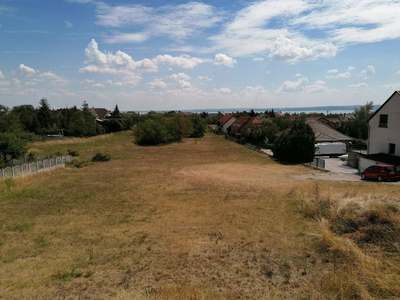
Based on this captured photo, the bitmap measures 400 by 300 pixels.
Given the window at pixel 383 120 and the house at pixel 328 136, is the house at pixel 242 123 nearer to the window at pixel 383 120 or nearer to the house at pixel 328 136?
the house at pixel 328 136

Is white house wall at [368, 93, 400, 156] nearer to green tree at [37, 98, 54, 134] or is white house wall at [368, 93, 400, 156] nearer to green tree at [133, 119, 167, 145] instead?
green tree at [133, 119, 167, 145]

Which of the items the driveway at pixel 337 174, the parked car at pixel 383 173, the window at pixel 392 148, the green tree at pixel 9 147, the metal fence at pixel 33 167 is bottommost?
the driveway at pixel 337 174

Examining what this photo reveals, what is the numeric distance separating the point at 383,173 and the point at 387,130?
245 inches

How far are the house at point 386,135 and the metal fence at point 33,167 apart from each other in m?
29.6

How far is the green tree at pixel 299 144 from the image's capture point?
3206 centimetres

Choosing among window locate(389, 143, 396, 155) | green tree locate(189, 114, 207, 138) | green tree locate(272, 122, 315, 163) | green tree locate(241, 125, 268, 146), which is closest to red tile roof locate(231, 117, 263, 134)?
green tree locate(189, 114, 207, 138)

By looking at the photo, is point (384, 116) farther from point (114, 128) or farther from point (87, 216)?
point (114, 128)

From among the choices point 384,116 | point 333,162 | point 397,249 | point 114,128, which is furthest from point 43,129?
point 397,249

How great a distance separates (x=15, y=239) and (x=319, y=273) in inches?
413

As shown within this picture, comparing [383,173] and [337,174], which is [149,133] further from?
[383,173]

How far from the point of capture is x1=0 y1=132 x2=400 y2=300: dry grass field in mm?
6047

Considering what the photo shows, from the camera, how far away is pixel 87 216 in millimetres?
12852

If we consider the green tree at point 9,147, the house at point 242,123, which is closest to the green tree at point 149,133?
the house at point 242,123

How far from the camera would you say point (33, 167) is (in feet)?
77.0
